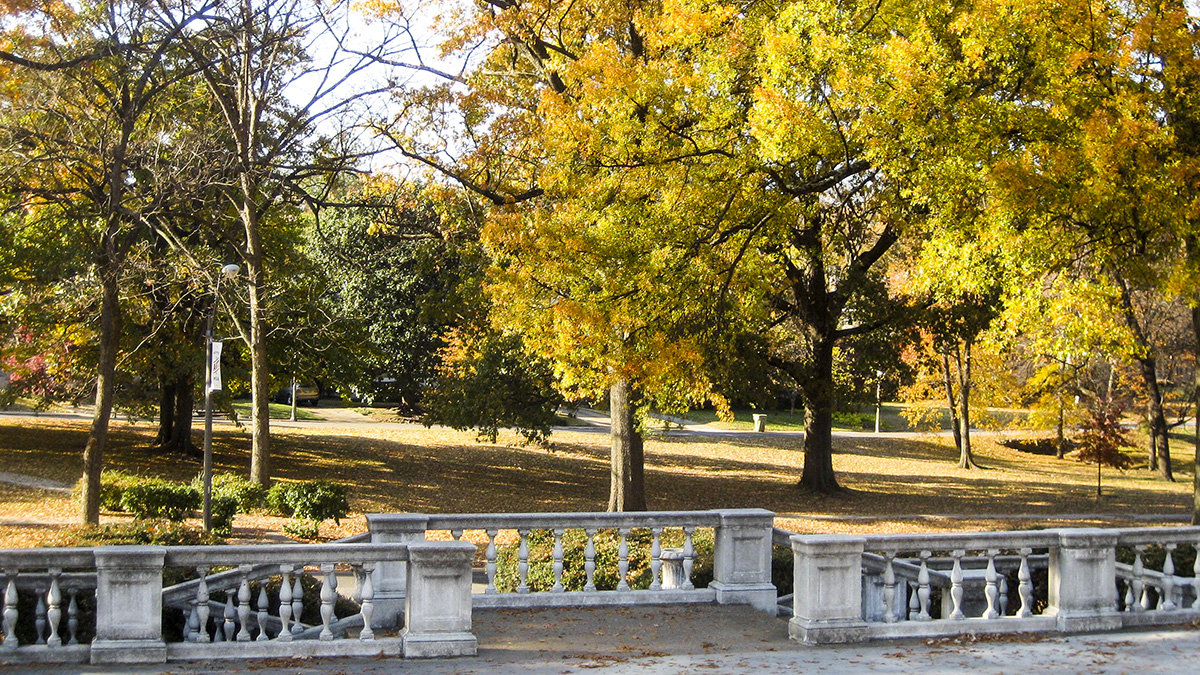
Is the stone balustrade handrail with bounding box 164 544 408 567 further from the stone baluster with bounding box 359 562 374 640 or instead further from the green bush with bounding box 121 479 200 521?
the green bush with bounding box 121 479 200 521

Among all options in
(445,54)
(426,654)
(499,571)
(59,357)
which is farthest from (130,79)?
(426,654)

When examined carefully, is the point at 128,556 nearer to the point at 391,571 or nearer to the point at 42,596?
the point at 42,596

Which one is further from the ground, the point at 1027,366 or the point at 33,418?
the point at 1027,366

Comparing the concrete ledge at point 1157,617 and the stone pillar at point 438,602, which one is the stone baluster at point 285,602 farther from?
the concrete ledge at point 1157,617

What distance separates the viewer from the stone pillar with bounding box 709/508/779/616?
10797mm

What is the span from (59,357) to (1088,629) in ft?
80.8

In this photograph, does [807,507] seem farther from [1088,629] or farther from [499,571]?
[1088,629]

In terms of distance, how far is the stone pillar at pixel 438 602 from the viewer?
830cm

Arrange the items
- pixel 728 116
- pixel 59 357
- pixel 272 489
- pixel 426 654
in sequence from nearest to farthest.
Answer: pixel 426 654, pixel 728 116, pixel 272 489, pixel 59 357

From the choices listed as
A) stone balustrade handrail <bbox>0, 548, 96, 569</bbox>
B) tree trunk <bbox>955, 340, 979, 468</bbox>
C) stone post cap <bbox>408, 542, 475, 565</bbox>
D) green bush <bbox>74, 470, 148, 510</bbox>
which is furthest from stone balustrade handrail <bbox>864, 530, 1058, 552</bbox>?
tree trunk <bbox>955, 340, 979, 468</bbox>

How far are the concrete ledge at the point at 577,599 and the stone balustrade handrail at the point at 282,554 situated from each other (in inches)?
73.7

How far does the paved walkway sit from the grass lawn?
474 inches

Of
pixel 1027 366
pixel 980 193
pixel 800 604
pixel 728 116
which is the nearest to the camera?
pixel 800 604

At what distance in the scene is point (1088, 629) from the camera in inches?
376
